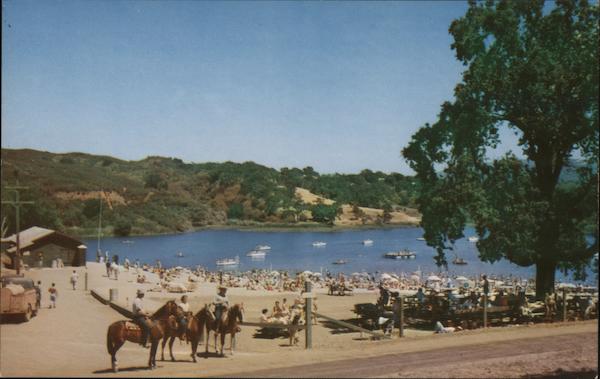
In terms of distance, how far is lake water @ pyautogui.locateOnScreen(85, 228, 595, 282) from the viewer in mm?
92188

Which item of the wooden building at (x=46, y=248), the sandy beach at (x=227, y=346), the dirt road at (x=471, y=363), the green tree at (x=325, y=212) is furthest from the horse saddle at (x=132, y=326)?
the green tree at (x=325, y=212)

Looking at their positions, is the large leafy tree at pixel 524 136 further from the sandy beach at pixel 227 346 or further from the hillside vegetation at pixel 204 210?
the hillside vegetation at pixel 204 210

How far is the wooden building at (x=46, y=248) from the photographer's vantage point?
44.6 m

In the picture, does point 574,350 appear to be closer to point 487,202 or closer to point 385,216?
point 487,202

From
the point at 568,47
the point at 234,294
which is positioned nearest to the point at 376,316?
the point at 568,47

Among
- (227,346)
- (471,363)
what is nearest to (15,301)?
(227,346)

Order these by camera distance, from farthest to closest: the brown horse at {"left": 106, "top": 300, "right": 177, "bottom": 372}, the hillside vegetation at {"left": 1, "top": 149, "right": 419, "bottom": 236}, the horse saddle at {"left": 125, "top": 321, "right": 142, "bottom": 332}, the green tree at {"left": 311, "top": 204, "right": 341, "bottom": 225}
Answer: the green tree at {"left": 311, "top": 204, "right": 341, "bottom": 225} → the hillside vegetation at {"left": 1, "top": 149, "right": 419, "bottom": 236} → the horse saddle at {"left": 125, "top": 321, "right": 142, "bottom": 332} → the brown horse at {"left": 106, "top": 300, "right": 177, "bottom": 372}

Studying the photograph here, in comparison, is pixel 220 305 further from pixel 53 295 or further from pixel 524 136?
pixel 524 136

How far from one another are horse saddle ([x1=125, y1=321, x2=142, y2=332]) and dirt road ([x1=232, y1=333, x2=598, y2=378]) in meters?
2.70

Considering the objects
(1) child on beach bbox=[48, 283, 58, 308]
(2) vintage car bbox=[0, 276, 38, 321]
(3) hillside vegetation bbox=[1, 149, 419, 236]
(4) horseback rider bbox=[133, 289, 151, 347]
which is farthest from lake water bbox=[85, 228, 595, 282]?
(4) horseback rider bbox=[133, 289, 151, 347]

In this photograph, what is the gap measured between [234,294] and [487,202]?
24.3 meters

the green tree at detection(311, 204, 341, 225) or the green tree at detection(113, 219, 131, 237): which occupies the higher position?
the green tree at detection(311, 204, 341, 225)

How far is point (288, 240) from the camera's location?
156m

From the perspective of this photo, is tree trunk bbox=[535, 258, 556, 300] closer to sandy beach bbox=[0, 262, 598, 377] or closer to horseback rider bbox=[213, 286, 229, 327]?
sandy beach bbox=[0, 262, 598, 377]
